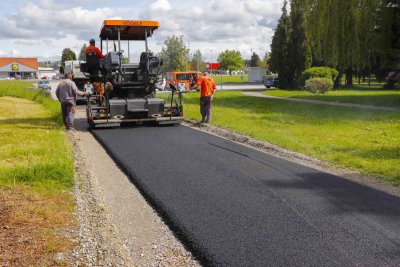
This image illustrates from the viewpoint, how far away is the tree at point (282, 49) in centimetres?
3691

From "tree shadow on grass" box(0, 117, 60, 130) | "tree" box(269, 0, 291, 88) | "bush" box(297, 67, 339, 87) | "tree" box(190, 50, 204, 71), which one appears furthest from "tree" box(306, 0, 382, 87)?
"tree" box(190, 50, 204, 71)

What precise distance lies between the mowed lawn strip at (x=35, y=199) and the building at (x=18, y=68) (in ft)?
351

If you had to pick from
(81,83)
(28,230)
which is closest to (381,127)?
(28,230)

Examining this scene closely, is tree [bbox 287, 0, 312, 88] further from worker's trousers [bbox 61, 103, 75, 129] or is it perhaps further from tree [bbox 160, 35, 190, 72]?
worker's trousers [bbox 61, 103, 75, 129]

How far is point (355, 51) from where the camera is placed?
21375 mm

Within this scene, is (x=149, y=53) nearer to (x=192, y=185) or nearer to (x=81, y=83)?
(x=192, y=185)

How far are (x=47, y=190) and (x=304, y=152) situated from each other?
17.0 feet

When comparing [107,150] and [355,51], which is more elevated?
[355,51]

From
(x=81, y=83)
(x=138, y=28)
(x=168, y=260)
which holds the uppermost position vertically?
(x=138, y=28)

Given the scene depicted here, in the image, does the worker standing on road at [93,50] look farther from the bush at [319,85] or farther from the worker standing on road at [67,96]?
the bush at [319,85]

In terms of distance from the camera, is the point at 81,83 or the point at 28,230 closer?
the point at 28,230

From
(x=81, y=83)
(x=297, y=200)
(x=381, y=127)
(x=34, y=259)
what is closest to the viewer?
(x=34, y=259)

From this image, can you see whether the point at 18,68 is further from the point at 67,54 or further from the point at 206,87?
the point at 206,87

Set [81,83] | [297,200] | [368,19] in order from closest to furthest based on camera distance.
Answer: [297,200] → [368,19] → [81,83]
